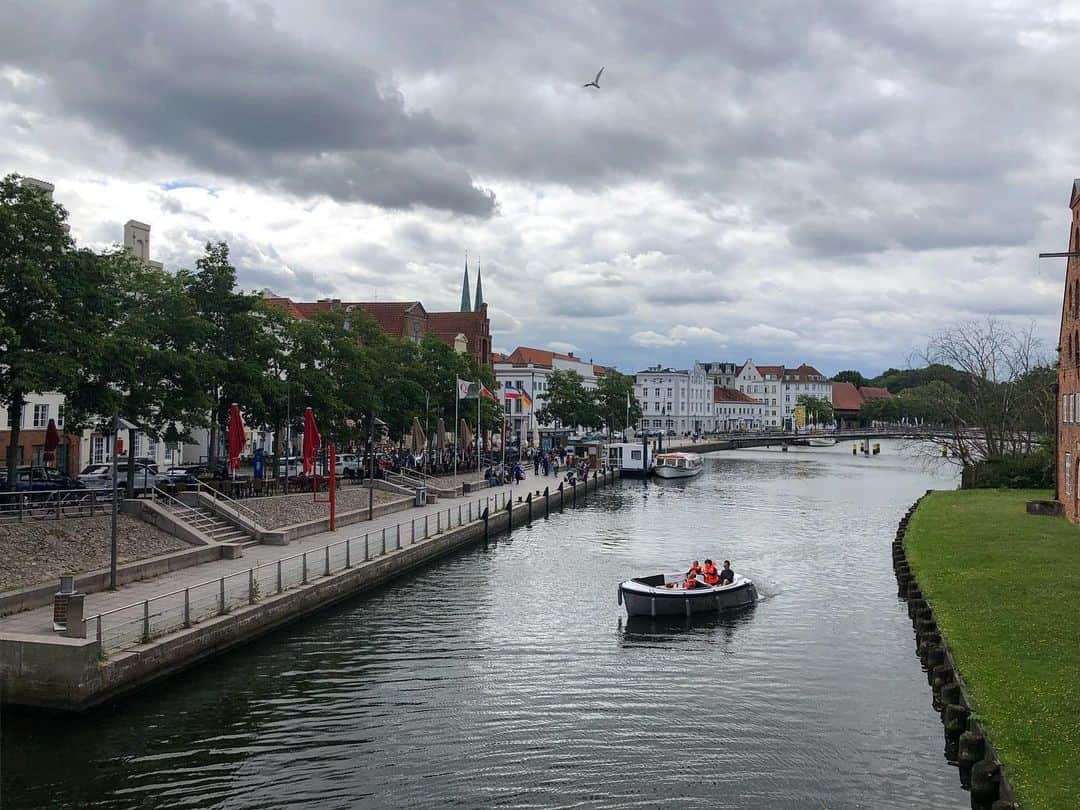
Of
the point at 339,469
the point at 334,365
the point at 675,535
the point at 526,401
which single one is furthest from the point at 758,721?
the point at 526,401

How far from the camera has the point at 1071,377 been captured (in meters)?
48.9

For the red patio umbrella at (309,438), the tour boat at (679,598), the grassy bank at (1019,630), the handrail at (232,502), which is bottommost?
the tour boat at (679,598)

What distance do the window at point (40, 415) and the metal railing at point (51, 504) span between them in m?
24.0

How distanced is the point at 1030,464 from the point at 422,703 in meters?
62.1

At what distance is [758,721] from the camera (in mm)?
21641

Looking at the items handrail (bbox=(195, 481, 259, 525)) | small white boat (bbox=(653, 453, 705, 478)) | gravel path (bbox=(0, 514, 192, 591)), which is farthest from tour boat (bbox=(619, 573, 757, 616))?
small white boat (bbox=(653, 453, 705, 478))

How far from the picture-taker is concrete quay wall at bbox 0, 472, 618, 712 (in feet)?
66.0

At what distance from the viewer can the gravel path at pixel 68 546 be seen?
26.5 metres

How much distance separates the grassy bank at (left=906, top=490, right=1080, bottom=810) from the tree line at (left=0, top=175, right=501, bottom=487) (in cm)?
2500

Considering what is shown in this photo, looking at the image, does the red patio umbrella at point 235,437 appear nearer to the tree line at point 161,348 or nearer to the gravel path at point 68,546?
the tree line at point 161,348

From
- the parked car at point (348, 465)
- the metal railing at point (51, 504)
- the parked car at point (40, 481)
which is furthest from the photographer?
the parked car at point (348, 465)

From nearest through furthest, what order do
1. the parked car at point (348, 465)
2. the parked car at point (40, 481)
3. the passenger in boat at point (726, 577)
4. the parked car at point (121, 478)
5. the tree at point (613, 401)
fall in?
1. the passenger in boat at point (726, 577)
2. the parked car at point (40, 481)
3. the parked car at point (121, 478)
4. the parked car at point (348, 465)
5. the tree at point (613, 401)

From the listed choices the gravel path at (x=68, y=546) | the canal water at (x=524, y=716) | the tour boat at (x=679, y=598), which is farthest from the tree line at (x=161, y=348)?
the tour boat at (x=679, y=598)

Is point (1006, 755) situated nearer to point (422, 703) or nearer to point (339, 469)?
point (422, 703)
